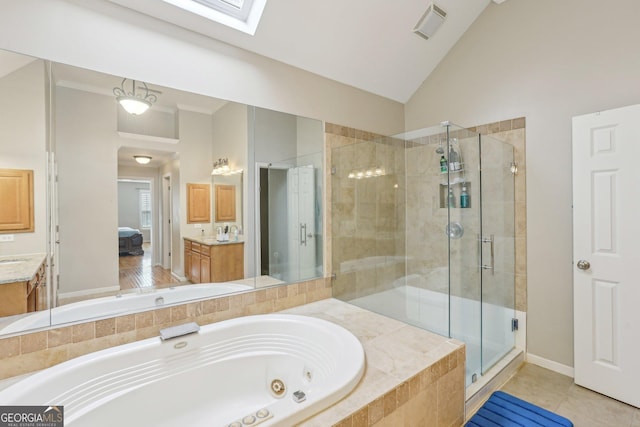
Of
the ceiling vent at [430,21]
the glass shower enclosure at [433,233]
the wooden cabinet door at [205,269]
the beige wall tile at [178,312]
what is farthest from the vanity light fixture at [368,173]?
the beige wall tile at [178,312]

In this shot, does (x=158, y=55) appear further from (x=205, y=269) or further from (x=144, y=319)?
(x=144, y=319)

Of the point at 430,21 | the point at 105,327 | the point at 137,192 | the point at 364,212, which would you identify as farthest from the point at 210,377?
the point at 430,21

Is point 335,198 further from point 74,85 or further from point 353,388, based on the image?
point 74,85

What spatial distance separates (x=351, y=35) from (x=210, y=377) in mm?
2716

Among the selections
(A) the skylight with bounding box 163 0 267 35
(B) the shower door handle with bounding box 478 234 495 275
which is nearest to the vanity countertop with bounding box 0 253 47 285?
(A) the skylight with bounding box 163 0 267 35

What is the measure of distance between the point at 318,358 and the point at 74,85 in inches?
84.8

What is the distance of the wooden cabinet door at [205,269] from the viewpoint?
2.16m

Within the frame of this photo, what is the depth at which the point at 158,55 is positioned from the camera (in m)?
1.91

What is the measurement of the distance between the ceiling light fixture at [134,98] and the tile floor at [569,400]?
3218mm

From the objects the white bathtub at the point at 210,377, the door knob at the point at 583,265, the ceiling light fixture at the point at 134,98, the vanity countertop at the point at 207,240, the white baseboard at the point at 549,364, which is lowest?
the white baseboard at the point at 549,364

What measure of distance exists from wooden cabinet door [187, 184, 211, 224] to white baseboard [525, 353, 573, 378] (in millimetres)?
2925

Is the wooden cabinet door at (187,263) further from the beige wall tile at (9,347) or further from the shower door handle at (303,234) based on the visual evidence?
the shower door handle at (303,234)

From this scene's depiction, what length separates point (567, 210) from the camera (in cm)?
237

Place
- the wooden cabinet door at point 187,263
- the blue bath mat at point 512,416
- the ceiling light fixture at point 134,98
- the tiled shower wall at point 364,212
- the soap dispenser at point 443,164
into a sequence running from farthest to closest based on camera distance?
the tiled shower wall at point 364,212 → the soap dispenser at point 443,164 → the wooden cabinet door at point 187,263 → the ceiling light fixture at point 134,98 → the blue bath mat at point 512,416
